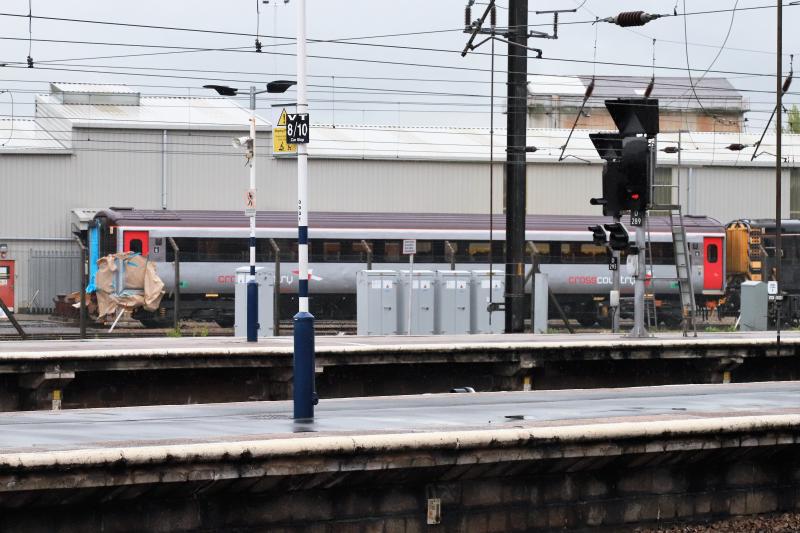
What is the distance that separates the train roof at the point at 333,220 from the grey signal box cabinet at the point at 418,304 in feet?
31.6

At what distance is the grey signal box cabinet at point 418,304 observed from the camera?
109 feet

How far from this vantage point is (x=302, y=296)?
1345cm

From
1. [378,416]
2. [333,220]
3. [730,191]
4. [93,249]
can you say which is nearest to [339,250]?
[333,220]

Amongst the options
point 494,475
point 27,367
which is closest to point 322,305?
point 27,367

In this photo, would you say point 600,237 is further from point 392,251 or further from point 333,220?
point 333,220

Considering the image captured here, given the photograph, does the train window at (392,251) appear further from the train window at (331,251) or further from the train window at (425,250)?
the train window at (331,251)

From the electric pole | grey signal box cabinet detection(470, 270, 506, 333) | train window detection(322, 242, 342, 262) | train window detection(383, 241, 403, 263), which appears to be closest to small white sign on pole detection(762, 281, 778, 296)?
grey signal box cabinet detection(470, 270, 506, 333)

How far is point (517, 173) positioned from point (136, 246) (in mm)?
15817

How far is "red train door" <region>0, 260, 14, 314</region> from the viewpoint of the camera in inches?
1591

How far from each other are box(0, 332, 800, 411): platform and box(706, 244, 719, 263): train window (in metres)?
21.0

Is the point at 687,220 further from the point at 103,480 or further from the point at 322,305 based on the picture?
the point at 103,480

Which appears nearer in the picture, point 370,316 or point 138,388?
point 138,388

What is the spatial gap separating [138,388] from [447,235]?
24299mm

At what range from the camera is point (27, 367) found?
1892 centimetres
